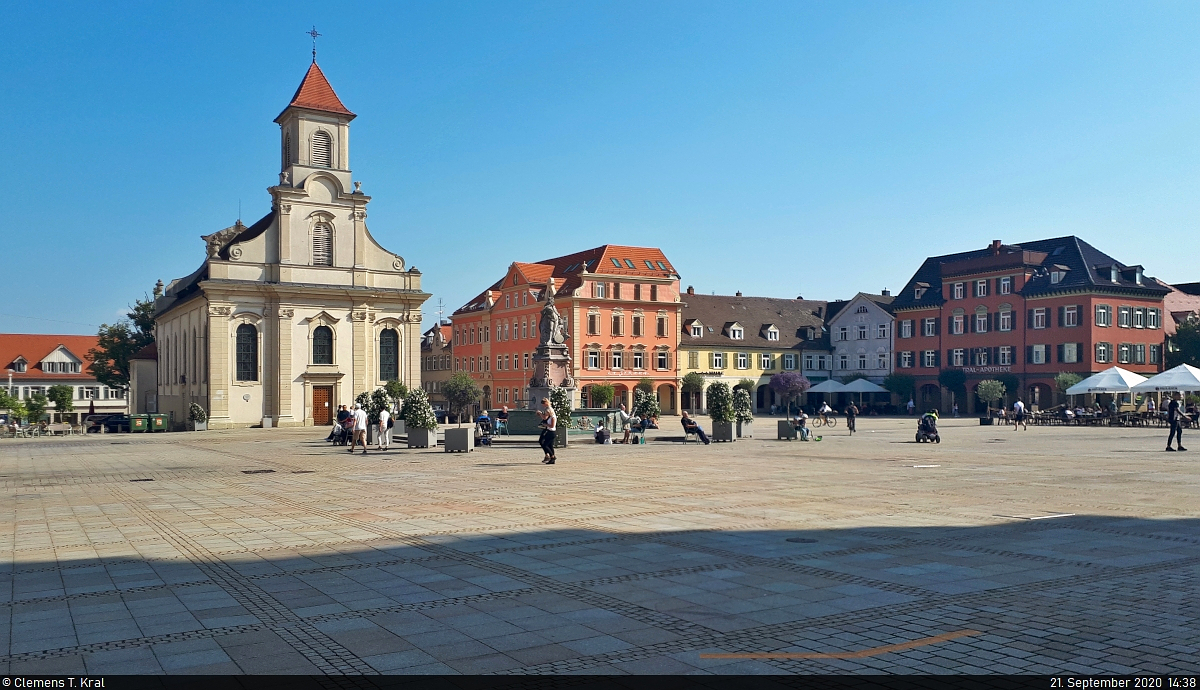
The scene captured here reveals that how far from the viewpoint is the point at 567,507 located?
1616 cm

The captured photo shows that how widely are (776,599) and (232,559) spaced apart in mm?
6155

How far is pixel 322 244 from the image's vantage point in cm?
6366

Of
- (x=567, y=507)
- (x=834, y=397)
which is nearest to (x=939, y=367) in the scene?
(x=834, y=397)

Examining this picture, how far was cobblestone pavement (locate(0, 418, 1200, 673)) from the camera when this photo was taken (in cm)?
718

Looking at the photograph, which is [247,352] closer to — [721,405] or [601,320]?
[601,320]

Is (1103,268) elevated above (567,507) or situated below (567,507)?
above

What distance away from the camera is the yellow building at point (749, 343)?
88.3 m

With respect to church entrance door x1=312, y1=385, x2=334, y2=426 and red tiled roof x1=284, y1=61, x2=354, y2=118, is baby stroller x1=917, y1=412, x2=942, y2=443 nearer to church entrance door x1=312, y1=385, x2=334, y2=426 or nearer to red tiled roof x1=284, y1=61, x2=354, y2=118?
church entrance door x1=312, y1=385, x2=334, y2=426

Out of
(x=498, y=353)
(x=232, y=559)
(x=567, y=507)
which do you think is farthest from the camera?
(x=498, y=353)

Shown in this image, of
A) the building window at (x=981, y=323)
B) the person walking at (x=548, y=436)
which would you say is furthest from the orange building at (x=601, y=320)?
the person walking at (x=548, y=436)

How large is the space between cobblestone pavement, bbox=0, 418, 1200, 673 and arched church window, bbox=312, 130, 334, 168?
4577 centimetres

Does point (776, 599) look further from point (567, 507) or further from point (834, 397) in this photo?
point (834, 397)

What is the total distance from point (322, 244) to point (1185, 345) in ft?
204

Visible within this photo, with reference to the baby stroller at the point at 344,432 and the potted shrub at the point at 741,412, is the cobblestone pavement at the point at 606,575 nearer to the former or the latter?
the baby stroller at the point at 344,432
